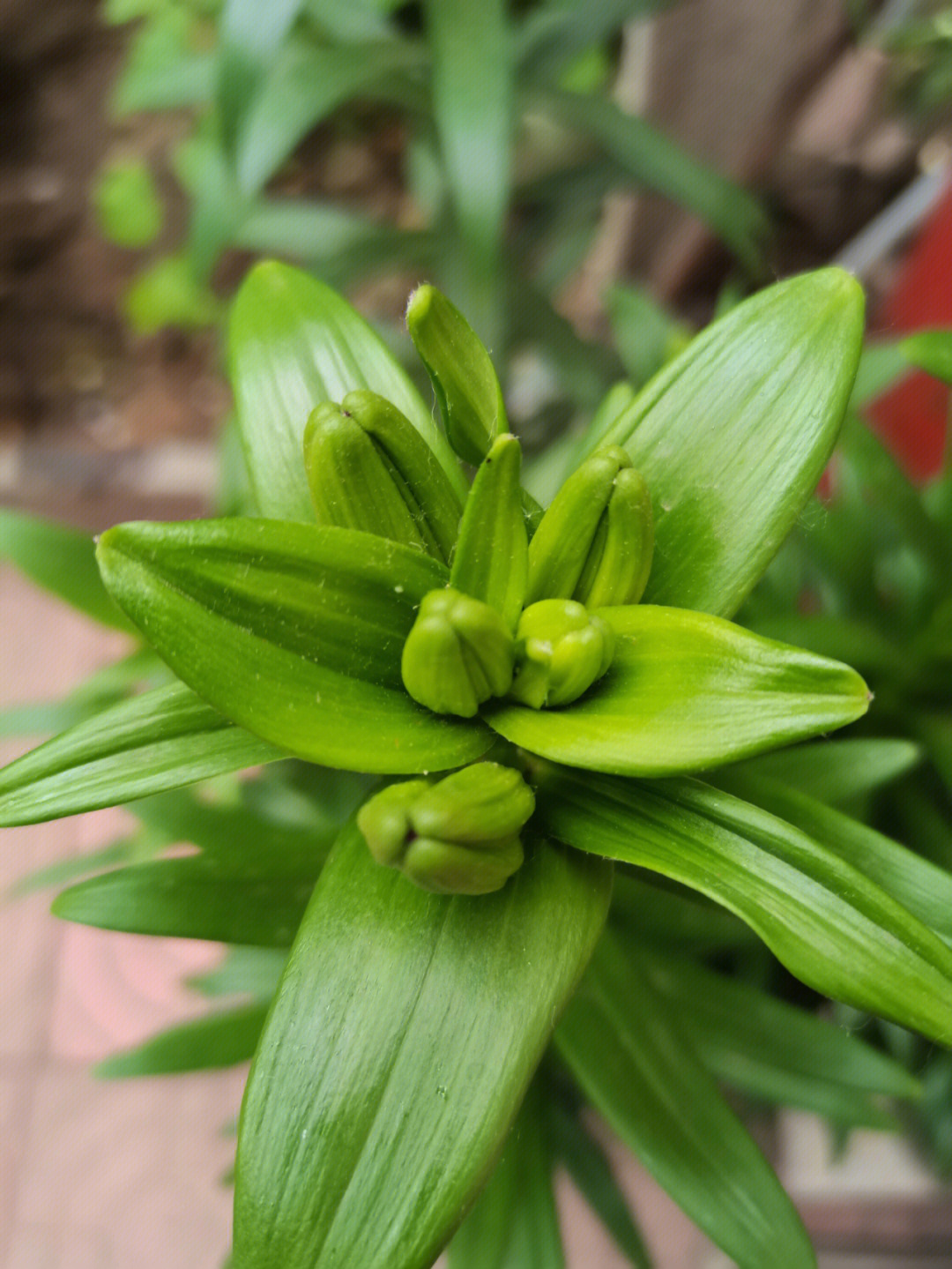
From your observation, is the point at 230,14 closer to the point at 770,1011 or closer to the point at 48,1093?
the point at 770,1011

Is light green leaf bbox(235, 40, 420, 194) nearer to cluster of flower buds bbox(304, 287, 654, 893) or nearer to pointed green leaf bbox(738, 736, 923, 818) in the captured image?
cluster of flower buds bbox(304, 287, 654, 893)

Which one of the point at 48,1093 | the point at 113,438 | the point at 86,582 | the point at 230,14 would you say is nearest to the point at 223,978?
the point at 86,582

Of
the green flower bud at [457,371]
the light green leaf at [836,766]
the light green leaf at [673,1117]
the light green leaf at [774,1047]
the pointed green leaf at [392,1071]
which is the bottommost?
the light green leaf at [774,1047]

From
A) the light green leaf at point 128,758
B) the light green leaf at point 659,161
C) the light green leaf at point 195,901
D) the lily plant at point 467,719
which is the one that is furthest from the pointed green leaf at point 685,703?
the light green leaf at point 659,161

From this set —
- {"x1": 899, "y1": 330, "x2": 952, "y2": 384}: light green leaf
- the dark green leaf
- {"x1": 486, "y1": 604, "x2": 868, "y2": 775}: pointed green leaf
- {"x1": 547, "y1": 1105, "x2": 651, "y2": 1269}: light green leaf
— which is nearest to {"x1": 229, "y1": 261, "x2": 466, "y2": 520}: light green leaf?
{"x1": 486, "y1": 604, "x2": 868, "y2": 775}: pointed green leaf

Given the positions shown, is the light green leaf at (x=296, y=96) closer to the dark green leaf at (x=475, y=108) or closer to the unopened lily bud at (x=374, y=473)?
the dark green leaf at (x=475, y=108)

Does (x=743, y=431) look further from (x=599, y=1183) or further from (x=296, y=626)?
(x=599, y=1183)
